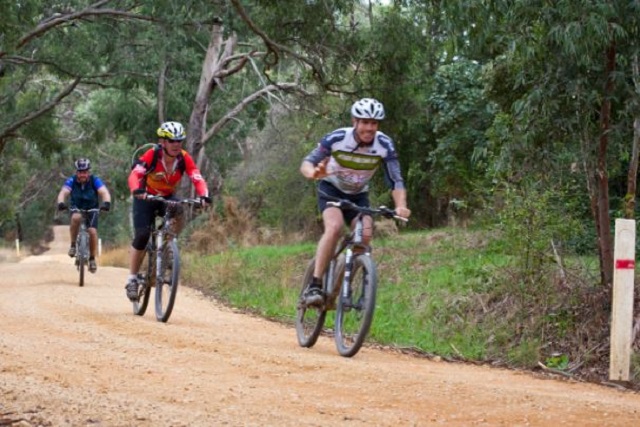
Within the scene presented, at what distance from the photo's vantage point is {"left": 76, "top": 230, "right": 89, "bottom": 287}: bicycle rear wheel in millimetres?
16997

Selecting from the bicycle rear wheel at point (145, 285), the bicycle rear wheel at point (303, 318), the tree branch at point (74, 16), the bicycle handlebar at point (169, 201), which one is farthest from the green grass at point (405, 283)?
the tree branch at point (74, 16)

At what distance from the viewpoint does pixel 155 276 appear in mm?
11906

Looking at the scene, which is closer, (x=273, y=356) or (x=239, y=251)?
(x=273, y=356)

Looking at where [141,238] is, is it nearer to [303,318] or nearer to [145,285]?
[145,285]

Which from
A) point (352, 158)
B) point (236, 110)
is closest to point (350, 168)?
point (352, 158)

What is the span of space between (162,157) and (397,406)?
5775 millimetres

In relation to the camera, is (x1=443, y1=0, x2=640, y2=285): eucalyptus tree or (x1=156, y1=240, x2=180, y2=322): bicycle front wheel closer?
(x1=443, y1=0, x2=640, y2=285): eucalyptus tree

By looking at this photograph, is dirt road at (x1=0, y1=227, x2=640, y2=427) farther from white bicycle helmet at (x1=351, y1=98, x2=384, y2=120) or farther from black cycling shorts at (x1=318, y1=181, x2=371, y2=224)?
white bicycle helmet at (x1=351, y1=98, x2=384, y2=120)

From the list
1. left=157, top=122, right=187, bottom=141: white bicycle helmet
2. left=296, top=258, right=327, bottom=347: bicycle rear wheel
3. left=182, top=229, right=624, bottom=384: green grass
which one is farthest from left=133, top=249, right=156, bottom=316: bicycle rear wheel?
left=296, top=258, right=327, bottom=347: bicycle rear wheel

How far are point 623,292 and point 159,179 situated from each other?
5.19 metres

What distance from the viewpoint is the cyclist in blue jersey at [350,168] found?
9.16 metres

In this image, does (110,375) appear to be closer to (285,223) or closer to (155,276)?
(155,276)

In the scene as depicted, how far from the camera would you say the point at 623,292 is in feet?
29.5

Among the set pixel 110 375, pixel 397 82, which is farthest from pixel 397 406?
pixel 397 82
